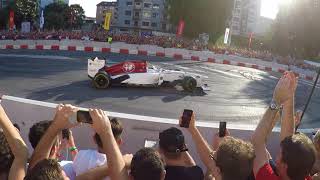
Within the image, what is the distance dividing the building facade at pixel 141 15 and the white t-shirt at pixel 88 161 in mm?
111777

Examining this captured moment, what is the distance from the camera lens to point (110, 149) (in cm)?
305

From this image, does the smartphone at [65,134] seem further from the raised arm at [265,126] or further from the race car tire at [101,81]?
the race car tire at [101,81]

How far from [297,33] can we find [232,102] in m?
49.1

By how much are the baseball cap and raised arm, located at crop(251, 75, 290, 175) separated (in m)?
0.60

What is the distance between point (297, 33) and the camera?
62094 millimetres

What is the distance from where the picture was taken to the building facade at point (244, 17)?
133 metres

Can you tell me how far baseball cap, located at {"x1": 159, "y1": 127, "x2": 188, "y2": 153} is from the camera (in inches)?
146

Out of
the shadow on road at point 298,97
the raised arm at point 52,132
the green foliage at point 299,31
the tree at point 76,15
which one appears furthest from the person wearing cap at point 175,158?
the tree at point 76,15

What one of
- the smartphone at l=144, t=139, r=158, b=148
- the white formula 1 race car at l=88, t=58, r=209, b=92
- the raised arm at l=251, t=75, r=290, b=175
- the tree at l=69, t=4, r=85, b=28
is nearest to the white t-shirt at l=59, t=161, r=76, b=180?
the raised arm at l=251, t=75, r=290, b=175

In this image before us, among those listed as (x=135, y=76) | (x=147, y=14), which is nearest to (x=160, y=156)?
(x=135, y=76)

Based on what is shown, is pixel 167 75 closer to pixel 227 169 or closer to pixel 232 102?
pixel 232 102

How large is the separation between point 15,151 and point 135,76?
13.4 metres

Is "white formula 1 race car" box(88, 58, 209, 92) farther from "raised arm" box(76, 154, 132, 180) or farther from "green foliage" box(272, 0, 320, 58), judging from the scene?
"green foliage" box(272, 0, 320, 58)

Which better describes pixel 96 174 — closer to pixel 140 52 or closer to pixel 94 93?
pixel 94 93
